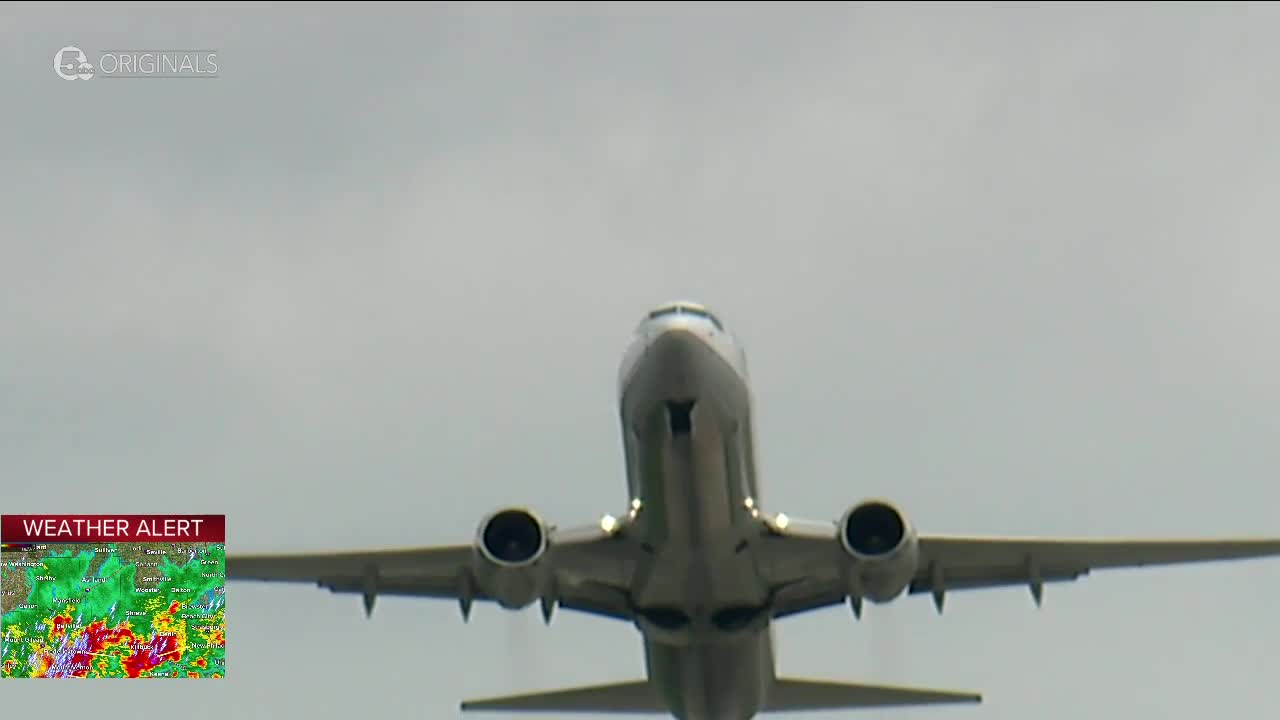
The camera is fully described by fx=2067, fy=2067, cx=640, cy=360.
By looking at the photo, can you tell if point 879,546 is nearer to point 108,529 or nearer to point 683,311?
point 683,311

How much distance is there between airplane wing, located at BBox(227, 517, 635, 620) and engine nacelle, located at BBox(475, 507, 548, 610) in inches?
10.6

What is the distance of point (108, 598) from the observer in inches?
1501

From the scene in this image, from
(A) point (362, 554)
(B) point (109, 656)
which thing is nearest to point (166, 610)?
(B) point (109, 656)

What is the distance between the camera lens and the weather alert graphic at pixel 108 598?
3803 centimetres

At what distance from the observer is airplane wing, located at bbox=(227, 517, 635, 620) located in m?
34.8

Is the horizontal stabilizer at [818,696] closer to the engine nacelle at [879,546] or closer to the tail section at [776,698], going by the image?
the tail section at [776,698]

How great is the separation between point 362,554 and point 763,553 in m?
7.01

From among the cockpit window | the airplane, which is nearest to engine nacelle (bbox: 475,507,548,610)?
the airplane

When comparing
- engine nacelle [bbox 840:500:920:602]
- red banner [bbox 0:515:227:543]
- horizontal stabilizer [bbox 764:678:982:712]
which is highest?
red banner [bbox 0:515:227:543]

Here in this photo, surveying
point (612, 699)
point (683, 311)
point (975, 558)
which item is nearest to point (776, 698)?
point (612, 699)

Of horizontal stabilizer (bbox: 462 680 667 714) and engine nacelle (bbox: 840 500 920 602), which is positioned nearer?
engine nacelle (bbox: 840 500 920 602)

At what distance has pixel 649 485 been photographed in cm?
3306

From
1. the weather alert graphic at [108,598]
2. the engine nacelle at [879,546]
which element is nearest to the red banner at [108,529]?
the weather alert graphic at [108,598]

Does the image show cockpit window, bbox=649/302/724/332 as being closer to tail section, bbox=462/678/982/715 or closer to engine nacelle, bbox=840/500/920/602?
engine nacelle, bbox=840/500/920/602
